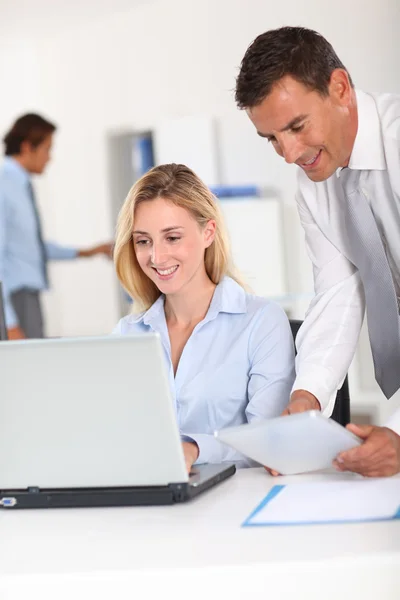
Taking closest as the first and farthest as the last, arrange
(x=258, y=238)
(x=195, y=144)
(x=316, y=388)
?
(x=316, y=388)
(x=258, y=238)
(x=195, y=144)

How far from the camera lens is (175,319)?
84.1 inches

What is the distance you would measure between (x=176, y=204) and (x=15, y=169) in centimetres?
A: 309

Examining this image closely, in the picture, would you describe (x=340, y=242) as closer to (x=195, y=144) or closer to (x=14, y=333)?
(x=14, y=333)

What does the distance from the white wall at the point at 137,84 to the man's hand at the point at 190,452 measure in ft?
12.2

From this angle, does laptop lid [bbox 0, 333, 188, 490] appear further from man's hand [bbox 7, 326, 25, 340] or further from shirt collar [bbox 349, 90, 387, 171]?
man's hand [bbox 7, 326, 25, 340]

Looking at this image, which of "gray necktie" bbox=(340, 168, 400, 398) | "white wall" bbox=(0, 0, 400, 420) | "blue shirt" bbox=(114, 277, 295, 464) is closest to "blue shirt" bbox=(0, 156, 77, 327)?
"white wall" bbox=(0, 0, 400, 420)

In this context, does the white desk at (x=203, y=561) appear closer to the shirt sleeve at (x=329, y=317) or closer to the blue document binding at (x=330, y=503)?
the blue document binding at (x=330, y=503)

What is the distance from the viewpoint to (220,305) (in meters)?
2.07

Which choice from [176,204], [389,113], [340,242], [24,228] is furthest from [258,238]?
[389,113]

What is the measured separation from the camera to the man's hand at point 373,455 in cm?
143

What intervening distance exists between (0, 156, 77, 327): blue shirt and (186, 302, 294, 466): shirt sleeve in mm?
3036

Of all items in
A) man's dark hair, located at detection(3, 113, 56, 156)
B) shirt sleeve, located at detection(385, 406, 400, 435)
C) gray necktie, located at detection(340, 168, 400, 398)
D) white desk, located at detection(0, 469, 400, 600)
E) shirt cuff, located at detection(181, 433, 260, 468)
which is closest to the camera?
white desk, located at detection(0, 469, 400, 600)

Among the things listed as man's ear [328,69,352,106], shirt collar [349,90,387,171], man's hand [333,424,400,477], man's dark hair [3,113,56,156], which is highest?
man's dark hair [3,113,56,156]

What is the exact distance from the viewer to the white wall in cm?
555
